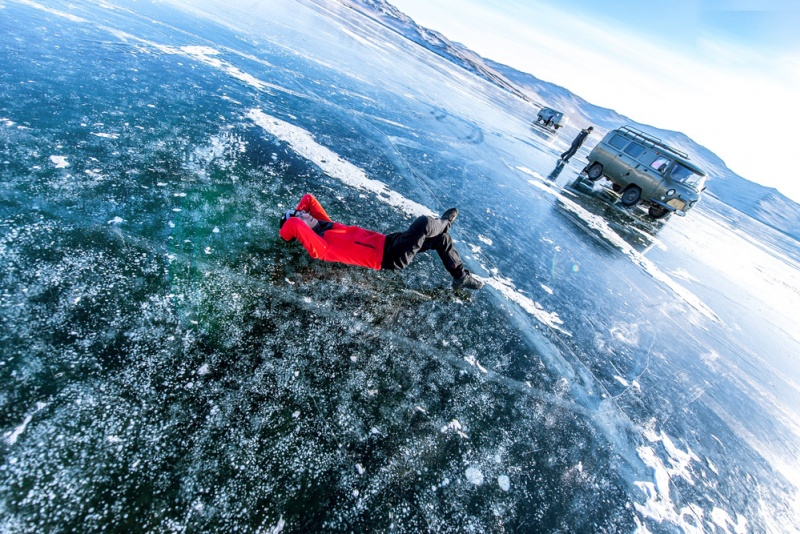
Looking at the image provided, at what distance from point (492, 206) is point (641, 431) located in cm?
428

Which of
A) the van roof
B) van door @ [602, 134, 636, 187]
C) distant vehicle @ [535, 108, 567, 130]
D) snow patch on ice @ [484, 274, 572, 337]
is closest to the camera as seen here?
snow patch on ice @ [484, 274, 572, 337]

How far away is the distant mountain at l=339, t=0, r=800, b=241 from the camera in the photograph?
2228 inches

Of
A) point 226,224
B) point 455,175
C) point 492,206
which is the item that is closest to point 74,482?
point 226,224

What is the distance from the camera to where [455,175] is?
7.04 m

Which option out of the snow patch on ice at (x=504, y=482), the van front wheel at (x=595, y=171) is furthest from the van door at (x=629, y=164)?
the snow patch on ice at (x=504, y=482)

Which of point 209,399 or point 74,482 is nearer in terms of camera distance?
point 74,482

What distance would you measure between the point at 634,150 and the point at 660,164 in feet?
3.14

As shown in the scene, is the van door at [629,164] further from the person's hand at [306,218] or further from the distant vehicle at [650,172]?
the person's hand at [306,218]

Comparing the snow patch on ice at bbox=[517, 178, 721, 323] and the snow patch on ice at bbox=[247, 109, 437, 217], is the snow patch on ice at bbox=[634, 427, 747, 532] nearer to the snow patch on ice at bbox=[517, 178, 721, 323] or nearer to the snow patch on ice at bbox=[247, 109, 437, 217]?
the snow patch on ice at bbox=[247, 109, 437, 217]

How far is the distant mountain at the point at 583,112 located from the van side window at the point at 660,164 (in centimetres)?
4718

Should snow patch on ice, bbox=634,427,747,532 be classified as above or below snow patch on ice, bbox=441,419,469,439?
above

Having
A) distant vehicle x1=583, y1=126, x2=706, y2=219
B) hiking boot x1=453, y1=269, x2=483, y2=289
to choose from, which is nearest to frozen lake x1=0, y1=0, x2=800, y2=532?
hiking boot x1=453, y1=269, x2=483, y2=289

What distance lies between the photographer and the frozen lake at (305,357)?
1.60m

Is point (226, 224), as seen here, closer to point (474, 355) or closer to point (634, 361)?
point (474, 355)
